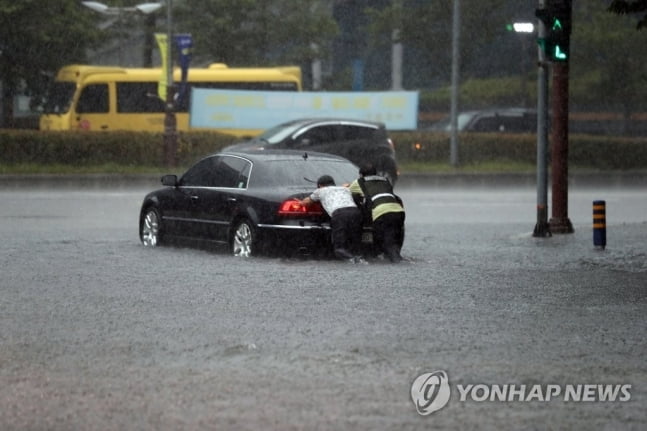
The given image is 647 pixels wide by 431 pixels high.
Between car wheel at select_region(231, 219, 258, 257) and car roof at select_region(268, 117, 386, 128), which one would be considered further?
car roof at select_region(268, 117, 386, 128)

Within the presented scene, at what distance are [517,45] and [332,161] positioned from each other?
4787cm

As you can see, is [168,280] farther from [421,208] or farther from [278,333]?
[421,208]

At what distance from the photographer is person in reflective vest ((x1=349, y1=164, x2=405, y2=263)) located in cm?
1777

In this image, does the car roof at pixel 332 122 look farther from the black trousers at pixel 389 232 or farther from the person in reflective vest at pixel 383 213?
the black trousers at pixel 389 232

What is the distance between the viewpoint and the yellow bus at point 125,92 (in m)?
46.4

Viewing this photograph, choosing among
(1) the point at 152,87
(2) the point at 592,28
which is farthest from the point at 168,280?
(2) the point at 592,28

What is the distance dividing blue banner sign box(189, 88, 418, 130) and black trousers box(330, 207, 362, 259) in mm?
26842

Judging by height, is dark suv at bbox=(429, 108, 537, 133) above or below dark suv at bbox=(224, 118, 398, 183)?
above

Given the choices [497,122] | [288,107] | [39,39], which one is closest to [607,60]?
[497,122]

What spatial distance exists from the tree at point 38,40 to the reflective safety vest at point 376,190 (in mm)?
29200

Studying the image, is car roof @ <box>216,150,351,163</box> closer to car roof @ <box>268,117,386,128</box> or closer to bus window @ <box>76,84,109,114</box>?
car roof @ <box>268,117,386,128</box>

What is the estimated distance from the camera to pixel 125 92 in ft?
156

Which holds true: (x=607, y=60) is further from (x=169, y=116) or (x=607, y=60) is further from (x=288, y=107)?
(x=169, y=116)

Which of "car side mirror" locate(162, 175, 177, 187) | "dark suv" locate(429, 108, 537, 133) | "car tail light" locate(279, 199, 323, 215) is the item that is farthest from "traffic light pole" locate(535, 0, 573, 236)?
"dark suv" locate(429, 108, 537, 133)
